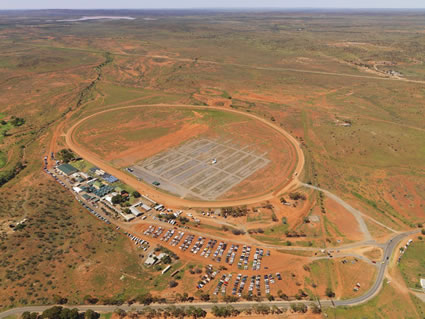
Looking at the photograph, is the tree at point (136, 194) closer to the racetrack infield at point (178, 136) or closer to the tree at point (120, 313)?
the racetrack infield at point (178, 136)

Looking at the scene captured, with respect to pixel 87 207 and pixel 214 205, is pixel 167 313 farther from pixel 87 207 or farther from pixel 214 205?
pixel 87 207

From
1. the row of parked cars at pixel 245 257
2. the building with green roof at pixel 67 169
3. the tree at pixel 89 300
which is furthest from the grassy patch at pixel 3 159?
the row of parked cars at pixel 245 257

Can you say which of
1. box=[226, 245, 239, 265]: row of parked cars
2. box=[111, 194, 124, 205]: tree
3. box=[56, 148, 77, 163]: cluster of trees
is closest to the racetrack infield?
box=[56, 148, 77, 163]: cluster of trees

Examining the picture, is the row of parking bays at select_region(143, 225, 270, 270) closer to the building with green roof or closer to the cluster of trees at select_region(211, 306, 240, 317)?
the cluster of trees at select_region(211, 306, 240, 317)

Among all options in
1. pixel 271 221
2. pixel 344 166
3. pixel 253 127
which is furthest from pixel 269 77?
pixel 271 221

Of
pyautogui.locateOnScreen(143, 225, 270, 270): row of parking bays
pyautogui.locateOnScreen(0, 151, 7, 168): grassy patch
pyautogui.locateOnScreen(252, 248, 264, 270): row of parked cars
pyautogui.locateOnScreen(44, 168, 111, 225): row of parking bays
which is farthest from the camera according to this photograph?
pyautogui.locateOnScreen(0, 151, 7, 168): grassy patch

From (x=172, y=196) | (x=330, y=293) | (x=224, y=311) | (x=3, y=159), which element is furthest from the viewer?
(x=3, y=159)

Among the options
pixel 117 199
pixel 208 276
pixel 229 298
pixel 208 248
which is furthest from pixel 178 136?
pixel 229 298
